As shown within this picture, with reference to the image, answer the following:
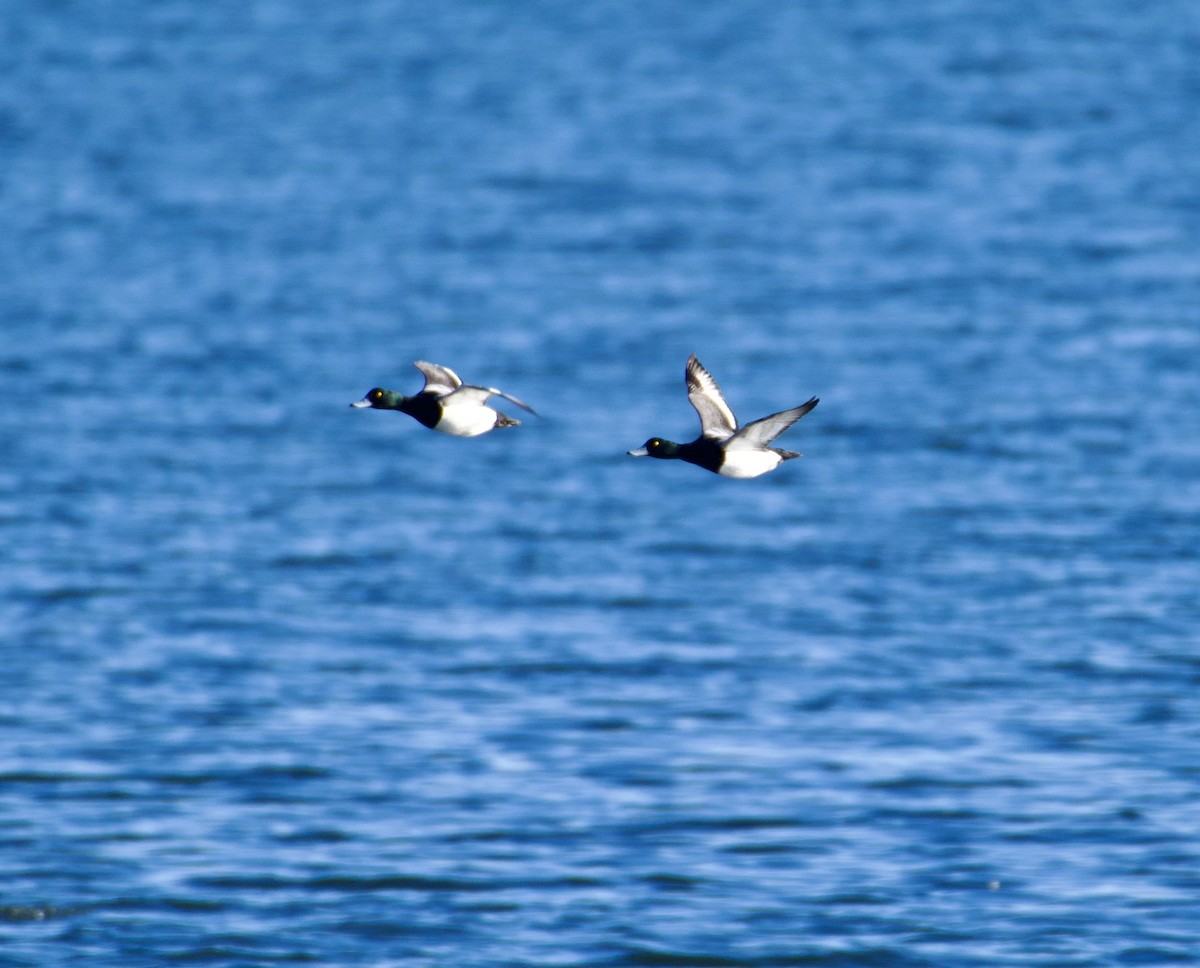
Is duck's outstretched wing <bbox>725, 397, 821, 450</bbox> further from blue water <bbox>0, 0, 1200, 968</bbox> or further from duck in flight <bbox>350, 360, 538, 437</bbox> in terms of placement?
blue water <bbox>0, 0, 1200, 968</bbox>

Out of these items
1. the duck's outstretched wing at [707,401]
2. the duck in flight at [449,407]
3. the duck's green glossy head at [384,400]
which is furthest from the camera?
the duck's outstretched wing at [707,401]

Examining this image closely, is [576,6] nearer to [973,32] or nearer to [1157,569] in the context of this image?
[973,32]

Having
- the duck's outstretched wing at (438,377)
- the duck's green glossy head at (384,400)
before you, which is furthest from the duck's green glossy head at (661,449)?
the duck's green glossy head at (384,400)

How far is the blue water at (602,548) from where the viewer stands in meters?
24.1

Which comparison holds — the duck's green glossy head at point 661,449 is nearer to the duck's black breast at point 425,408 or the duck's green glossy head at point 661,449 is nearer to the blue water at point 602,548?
the duck's black breast at point 425,408

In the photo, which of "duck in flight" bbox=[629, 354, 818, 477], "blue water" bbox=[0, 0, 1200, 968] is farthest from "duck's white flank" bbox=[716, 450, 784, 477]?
"blue water" bbox=[0, 0, 1200, 968]

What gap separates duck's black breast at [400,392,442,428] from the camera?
32.3 ft

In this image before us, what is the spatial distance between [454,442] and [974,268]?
23229mm

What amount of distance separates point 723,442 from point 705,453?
121 millimetres

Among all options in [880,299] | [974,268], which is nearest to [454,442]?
[880,299]

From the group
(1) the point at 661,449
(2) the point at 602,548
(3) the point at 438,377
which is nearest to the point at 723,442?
(1) the point at 661,449

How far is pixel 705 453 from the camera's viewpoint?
10.2 meters

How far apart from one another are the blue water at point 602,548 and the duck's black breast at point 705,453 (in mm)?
12769

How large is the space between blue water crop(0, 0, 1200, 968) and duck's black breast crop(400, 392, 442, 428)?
513 inches
